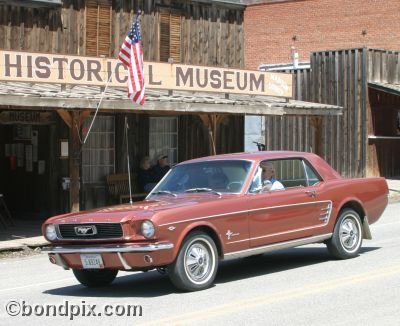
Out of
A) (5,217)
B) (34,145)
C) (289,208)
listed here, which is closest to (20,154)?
(34,145)

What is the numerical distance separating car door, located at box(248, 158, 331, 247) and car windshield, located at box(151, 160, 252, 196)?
0.93 feet

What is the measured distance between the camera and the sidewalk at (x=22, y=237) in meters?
16.1

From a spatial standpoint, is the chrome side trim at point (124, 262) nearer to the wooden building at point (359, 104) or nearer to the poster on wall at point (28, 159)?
the poster on wall at point (28, 159)

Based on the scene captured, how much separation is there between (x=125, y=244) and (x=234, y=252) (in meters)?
1.49

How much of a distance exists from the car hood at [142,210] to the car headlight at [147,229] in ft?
0.24

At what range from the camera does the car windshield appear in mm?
11117

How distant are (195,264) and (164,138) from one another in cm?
1375

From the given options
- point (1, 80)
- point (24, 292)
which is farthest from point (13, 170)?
point (24, 292)

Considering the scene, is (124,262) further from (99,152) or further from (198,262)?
(99,152)

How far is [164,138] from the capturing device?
77.6 ft

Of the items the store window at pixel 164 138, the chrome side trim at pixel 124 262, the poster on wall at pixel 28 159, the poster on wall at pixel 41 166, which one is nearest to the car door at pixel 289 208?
the chrome side trim at pixel 124 262

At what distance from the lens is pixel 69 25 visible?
21812 mm

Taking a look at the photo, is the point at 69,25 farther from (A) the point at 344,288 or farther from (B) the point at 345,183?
(A) the point at 344,288

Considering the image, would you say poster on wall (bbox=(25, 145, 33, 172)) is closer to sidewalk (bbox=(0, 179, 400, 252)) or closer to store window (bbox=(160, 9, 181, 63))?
sidewalk (bbox=(0, 179, 400, 252))
